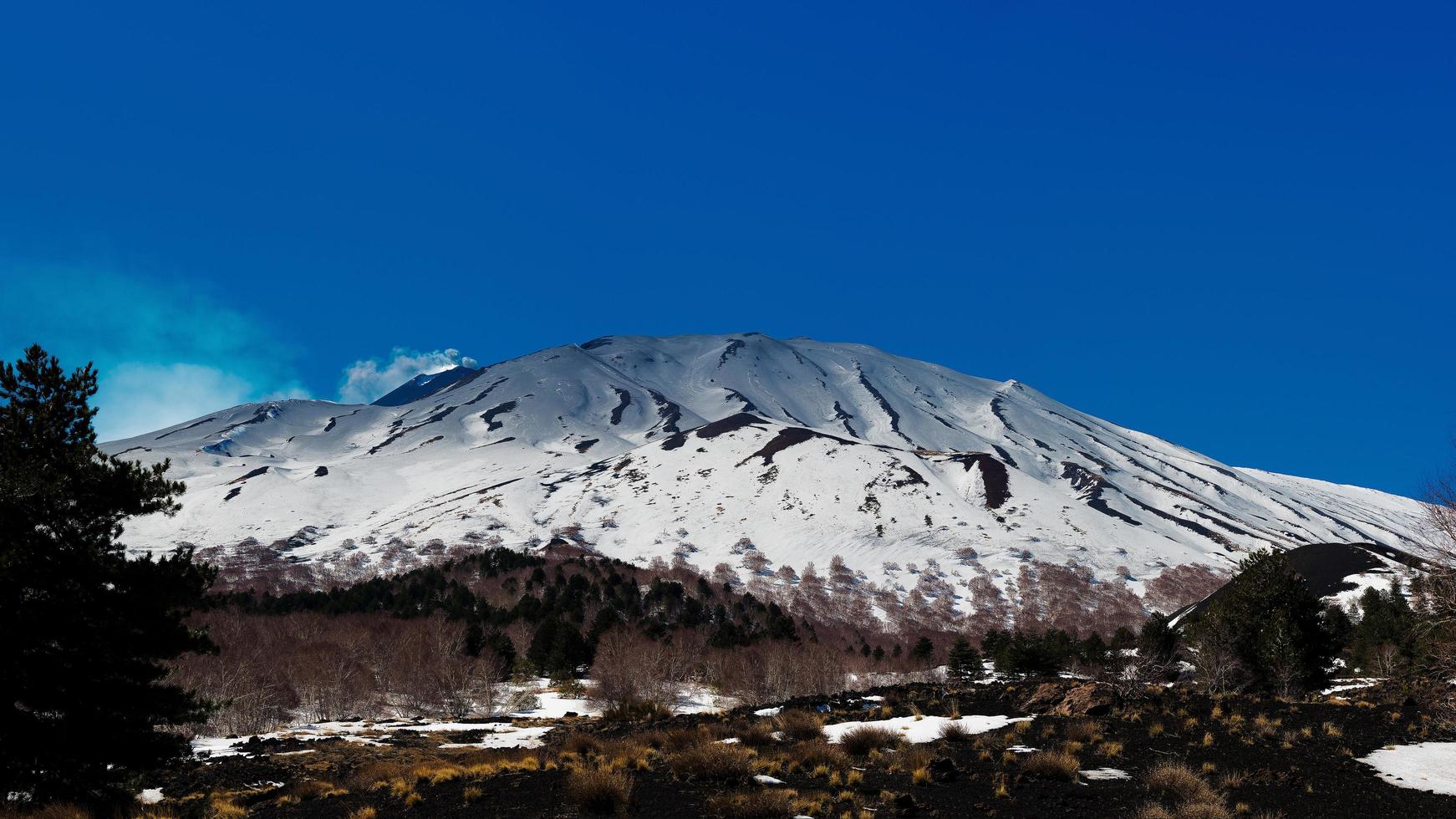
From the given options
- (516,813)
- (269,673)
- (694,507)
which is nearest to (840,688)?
(269,673)

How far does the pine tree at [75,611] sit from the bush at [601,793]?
824cm

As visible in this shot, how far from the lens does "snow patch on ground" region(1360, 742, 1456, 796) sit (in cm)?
1452

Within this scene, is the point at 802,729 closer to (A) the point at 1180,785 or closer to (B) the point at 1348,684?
(A) the point at 1180,785

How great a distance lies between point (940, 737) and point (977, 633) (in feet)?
312

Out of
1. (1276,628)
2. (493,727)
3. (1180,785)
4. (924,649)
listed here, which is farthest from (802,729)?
(924,649)

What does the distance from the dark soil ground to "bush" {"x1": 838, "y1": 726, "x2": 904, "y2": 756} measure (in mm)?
Result: 433

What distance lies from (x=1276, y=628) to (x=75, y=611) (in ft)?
136

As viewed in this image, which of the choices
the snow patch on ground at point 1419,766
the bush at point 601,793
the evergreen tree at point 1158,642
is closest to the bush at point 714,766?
the bush at point 601,793

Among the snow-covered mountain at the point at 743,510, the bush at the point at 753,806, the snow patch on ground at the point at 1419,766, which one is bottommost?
the snow patch on ground at the point at 1419,766

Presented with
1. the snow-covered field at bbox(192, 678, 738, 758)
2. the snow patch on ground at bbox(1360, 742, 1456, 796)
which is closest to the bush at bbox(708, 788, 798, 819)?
the snow patch on ground at bbox(1360, 742, 1456, 796)

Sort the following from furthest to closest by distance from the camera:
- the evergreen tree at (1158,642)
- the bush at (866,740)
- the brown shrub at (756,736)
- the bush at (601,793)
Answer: the evergreen tree at (1158,642) < the brown shrub at (756,736) < the bush at (866,740) < the bush at (601,793)

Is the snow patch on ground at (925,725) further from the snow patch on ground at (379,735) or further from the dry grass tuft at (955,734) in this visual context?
the snow patch on ground at (379,735)

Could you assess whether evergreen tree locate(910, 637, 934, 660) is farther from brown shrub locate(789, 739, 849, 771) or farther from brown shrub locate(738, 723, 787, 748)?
brown shrub locate(789, 739, 849, 771)

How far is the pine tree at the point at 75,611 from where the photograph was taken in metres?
13.4
